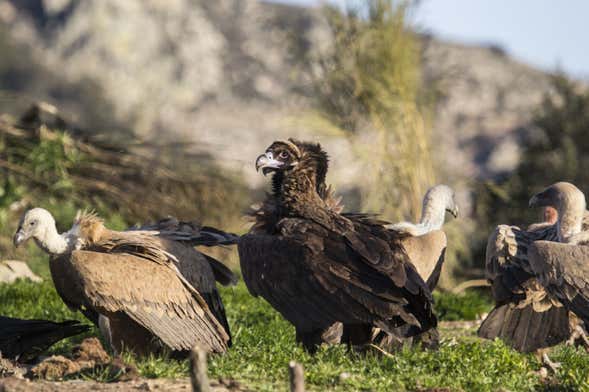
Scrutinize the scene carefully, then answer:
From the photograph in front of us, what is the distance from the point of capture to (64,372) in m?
6.16

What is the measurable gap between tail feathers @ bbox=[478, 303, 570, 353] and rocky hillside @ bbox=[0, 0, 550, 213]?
4152 centimetres

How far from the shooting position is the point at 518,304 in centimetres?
750

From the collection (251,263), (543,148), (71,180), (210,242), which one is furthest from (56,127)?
(543,148)

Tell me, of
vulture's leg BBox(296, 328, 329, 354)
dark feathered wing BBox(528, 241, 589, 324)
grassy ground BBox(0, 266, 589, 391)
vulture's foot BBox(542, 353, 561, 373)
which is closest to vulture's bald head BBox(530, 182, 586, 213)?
dark feathered wing BBox(528, 241, 589, 324)

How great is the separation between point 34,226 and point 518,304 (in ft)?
12.0

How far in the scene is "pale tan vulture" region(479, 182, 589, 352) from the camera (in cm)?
747

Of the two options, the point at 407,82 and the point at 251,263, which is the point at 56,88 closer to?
the point at 407,82

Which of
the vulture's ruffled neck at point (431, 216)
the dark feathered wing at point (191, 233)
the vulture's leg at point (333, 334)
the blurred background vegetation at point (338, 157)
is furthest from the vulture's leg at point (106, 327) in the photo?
the blurred background vegetation at point (338, 157)

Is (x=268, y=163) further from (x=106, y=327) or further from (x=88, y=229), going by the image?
(x=106, y=327)

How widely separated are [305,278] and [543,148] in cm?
1606

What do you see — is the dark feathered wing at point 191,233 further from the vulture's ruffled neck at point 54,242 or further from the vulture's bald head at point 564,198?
the vulture's bald head at point 564,198

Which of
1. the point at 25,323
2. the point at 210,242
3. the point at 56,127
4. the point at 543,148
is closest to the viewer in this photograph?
the point at 25,323

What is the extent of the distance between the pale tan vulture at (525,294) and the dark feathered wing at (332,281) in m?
0.96

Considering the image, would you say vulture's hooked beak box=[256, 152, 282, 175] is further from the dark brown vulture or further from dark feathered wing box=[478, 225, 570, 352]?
dark feathered wing box=[478, 225, 570, 352]
